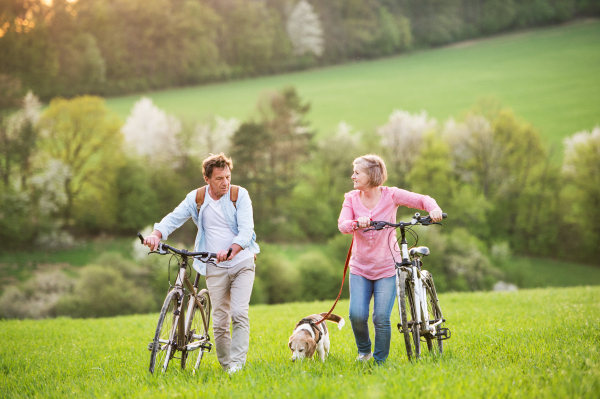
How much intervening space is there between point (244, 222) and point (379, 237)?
4.95ft

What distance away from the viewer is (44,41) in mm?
49250

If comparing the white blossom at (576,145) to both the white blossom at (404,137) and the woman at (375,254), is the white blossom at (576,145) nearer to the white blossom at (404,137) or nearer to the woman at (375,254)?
the white blossom at (404,137)

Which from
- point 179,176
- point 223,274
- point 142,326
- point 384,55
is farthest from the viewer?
point 384,55

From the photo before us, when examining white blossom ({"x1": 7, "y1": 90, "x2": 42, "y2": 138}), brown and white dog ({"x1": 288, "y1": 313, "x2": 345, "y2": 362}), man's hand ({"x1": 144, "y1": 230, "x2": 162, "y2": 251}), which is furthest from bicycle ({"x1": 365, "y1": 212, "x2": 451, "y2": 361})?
white blossom ({"x1": 7, "y1": 90, "x2": 42, "y2": 138})

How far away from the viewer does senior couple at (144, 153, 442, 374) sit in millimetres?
5102

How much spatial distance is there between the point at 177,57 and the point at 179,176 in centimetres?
1829

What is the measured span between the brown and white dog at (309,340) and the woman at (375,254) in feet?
2.04

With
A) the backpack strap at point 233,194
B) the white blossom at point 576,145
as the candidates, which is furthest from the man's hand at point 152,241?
the white blossom at point 576,145

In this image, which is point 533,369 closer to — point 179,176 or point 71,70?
point 179,176

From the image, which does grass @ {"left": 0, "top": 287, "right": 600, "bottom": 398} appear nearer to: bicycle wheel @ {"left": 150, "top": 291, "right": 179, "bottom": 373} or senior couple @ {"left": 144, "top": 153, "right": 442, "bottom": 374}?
bicycle wheel @ {"left": 150, "top": 291, "right": 179, "bottom": 373}

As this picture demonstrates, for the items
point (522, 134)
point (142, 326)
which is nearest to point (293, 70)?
point (522, 134)

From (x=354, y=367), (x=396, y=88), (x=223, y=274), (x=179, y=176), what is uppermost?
(x=396, y=88)

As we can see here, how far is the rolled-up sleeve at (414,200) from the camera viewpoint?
16.4 feet

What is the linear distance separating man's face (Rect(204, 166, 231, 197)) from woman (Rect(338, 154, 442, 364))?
136 cm
